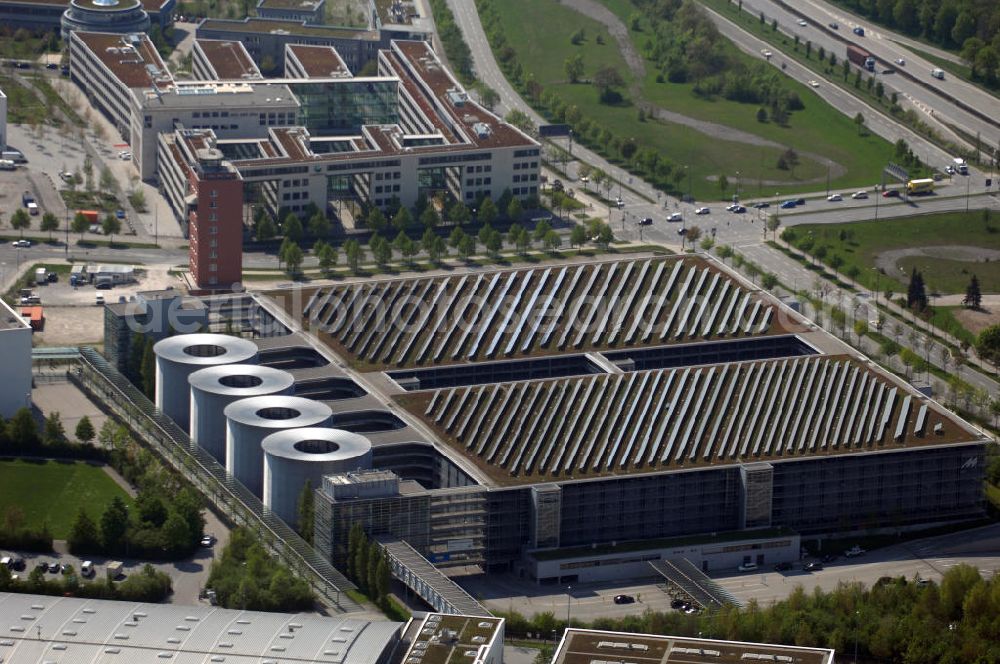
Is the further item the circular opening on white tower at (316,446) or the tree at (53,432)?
the tree at (53,432)

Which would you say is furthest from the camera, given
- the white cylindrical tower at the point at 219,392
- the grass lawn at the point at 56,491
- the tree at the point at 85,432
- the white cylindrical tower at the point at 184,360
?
the white cylindrical tower at the point at 184,360

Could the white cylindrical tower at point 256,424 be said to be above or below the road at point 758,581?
above

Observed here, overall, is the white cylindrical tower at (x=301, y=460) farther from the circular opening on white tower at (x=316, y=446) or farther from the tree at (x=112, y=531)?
the tree at (x=112, y=531)

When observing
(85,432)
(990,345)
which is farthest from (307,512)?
(990,345)

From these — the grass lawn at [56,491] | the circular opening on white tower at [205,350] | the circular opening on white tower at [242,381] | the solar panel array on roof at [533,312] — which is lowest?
the grass lawn at [56,491]

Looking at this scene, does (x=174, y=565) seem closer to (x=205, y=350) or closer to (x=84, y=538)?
(x=84, y=538)

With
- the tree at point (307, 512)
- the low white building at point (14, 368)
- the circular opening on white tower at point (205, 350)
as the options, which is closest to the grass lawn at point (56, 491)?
the low white building at point (14, 368)

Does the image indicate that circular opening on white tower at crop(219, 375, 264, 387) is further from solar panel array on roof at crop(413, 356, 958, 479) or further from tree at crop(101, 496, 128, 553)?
tree at crop(101, 496, 128, 553)

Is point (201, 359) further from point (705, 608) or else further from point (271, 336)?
point (705, 608)
